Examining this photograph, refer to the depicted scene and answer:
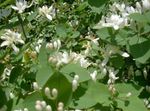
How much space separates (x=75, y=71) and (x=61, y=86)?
21 cm

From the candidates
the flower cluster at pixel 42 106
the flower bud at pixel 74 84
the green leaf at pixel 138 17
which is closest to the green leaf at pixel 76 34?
the green leaf at pixel 138 17

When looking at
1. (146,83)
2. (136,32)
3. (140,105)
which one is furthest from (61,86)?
(146,83)

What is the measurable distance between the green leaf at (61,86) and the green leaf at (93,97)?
3.5 inches

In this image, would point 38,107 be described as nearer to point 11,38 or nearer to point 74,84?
point 74,84

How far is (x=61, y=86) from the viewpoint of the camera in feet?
4.27

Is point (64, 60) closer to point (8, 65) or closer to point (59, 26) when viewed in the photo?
point (8, 65)

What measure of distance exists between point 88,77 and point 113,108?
0.41ft

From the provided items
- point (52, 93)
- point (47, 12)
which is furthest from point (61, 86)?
point (47, 12)

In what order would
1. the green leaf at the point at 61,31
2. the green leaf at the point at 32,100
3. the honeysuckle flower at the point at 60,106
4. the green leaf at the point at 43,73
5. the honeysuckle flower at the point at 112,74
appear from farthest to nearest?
the green leaf at the point at 61,31 → the honeysuckle flower at the point at 112,74 → the green leaf at the point at 43,73 → the green leaf at the point at 32,100 → the honeysuckle flower at the point at 60,106

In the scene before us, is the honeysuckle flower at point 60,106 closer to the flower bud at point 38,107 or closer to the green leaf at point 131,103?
the flower bud at point 38,107

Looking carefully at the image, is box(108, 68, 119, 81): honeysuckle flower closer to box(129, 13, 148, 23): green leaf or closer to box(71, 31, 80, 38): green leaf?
box(129, 13, 148, 23): green leaf

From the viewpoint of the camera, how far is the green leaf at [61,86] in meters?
1.30

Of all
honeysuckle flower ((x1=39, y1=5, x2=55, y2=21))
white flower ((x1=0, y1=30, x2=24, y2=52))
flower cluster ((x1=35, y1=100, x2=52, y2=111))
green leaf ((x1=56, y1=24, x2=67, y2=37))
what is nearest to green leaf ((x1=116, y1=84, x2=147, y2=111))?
flower cluster ((x1=35, y1=100, x2=52, y2=111))

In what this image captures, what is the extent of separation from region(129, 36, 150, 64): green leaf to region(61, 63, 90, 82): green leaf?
0.85ft
